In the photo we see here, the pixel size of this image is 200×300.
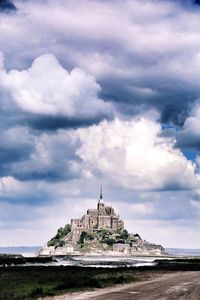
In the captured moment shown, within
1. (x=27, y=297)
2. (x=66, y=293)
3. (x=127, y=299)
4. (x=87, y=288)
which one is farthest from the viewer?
(x=87, y=288)

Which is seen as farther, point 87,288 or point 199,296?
point 87,288

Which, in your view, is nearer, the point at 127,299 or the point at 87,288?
the point at 127,299

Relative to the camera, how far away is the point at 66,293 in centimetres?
4306

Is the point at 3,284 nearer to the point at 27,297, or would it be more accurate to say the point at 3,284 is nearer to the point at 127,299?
the point at 27,297

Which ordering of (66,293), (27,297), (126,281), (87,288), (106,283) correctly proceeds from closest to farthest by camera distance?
(27,297), (66,293), (87,288), (106,283), (126,281)

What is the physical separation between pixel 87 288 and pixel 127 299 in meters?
11.1

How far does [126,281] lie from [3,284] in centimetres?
1277

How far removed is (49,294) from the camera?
4169cm

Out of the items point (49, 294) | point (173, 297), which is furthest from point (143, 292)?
point (49, 294)

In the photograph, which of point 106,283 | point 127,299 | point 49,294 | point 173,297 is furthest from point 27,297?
point 106,283

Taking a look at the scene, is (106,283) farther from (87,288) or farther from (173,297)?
(173,297)

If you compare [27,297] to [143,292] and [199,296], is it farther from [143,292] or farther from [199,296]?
[199,296]

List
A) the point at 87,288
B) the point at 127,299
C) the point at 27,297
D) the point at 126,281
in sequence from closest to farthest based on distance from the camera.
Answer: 1. the point at 127,299
2. the point at 27,297
3. the point at 87,288
4. the point at 126,281

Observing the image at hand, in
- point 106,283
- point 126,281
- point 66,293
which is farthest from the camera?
point 126,281
